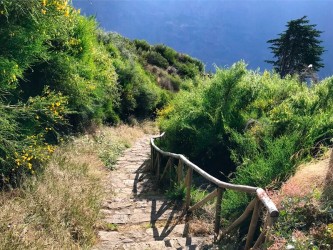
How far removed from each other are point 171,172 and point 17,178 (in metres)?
3.71

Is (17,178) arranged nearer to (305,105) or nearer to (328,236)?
(328,236)

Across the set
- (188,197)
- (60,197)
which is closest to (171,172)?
(188,197)

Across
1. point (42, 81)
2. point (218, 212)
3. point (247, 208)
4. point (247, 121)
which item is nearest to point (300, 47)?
point (247, 121)

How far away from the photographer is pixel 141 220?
6.59 metres

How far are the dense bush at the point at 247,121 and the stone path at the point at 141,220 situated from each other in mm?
1149

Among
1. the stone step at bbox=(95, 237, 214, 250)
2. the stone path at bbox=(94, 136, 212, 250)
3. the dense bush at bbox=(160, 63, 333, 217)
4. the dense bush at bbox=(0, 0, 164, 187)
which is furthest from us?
the dense bush at bbox=(160, 63, 333, 217)

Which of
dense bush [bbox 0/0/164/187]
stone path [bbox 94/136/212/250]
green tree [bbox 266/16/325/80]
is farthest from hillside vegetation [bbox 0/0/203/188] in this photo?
green tree [bbox 266/16/325/80]

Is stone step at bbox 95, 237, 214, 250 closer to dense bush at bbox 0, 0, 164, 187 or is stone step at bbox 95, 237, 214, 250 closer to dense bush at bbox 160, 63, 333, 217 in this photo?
dense bush at bbox 160, 63, 333, 217

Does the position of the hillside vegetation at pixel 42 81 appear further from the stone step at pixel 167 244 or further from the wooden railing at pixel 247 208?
the wooden railing at pixel 247 208

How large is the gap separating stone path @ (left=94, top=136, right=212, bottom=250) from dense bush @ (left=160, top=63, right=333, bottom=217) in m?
1.15

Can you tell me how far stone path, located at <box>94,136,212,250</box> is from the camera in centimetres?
541

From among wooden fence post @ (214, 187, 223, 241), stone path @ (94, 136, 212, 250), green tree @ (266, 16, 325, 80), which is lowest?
stone path @ (94, 136, 212, 250)

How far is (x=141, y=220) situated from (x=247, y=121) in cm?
414

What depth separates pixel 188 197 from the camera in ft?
21.4
